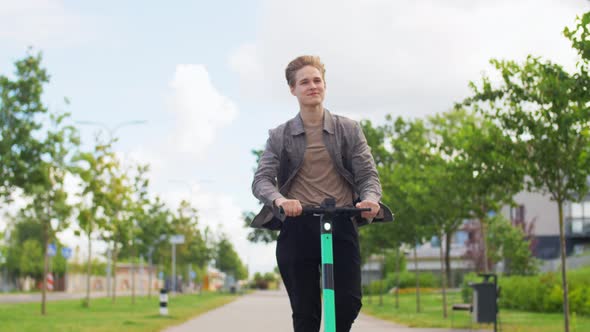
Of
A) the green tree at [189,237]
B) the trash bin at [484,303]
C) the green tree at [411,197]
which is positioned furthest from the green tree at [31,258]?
the trash bin at [484,303]

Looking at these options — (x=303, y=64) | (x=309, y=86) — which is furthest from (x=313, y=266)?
(x=303, y=64)

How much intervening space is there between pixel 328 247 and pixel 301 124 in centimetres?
89

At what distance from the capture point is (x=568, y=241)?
208 ft

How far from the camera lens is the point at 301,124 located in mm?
4746

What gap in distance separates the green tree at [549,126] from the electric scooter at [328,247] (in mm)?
9269

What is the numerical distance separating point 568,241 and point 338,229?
204ft

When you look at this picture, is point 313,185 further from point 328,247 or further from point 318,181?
point 328,247

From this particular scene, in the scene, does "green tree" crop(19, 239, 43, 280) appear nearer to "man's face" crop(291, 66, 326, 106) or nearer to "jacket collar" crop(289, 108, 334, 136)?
"jacket collar" crop(289, 108, 334, 136)

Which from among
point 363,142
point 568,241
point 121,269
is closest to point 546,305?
point 363,142

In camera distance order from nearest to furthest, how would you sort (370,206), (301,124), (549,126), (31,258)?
(370,206) < (301,124) < (549,126) < (31,258)

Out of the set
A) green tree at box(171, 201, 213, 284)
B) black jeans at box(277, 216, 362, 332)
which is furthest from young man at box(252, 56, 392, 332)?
green tree at box(171, 201, 213, 284)

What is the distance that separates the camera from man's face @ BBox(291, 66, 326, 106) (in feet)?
15.1

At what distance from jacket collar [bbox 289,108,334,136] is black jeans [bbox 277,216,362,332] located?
18.5 inches

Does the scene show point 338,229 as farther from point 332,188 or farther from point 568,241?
point 568,241
